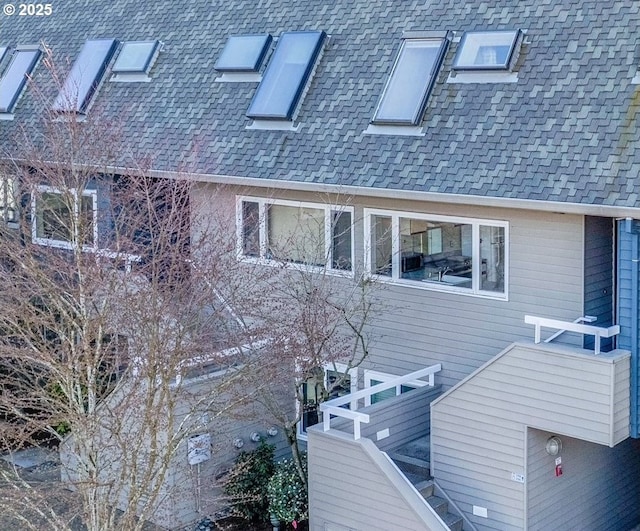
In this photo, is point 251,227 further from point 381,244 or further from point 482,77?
point 482,77

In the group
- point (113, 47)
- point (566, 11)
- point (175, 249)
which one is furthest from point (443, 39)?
point (113, 47)

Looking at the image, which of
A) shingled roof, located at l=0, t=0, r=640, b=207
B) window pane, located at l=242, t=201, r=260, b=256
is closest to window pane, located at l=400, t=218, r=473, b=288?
shingled roof, located at l=0, t=0, r=640, b=207

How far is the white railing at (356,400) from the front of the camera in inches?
527

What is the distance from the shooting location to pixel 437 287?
15320 mm

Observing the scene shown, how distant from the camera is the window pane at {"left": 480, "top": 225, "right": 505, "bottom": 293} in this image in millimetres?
14594

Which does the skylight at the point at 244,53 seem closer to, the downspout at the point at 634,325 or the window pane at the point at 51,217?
the window pane at the point at 51,217

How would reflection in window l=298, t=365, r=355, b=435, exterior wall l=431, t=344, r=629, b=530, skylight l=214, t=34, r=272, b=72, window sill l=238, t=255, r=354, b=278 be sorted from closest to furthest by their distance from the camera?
exterior wall l=431, t=344, r=629, b=530, window sill l=238, t=255, r=354, b=278, reflection in window l=298, t=365, r=355, b=435, skylight l=214, t=34, r=272, b=72

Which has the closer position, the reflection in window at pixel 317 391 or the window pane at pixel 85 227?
the window pane at pixel 85 227

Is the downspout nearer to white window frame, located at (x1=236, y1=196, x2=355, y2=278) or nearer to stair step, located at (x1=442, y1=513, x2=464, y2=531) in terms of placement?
stair step, located at (x1=442, y1=513, x2=464, y2=531)

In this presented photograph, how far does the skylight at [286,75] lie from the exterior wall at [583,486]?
23.8 feet

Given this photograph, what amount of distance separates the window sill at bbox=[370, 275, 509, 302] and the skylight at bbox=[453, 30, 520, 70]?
337 centimetres

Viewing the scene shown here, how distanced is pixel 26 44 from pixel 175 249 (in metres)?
13.3

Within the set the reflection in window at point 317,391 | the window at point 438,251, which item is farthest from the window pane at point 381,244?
the reflection in window at point 317,391

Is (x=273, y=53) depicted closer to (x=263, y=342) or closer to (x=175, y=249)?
(x=263, y=342)
